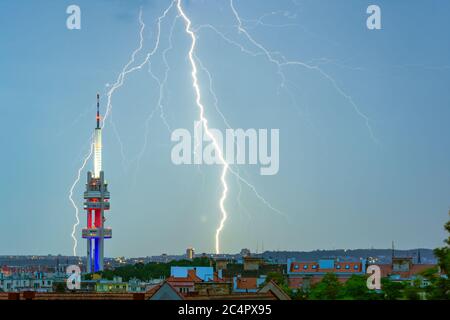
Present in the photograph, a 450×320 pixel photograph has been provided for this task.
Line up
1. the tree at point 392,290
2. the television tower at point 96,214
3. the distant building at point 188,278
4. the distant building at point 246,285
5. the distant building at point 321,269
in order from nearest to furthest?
the tree at point 392,290, the distant building at point 188,278, the distant building at point 246,285, the distant building at point 321,269, the television tower at point 96,214

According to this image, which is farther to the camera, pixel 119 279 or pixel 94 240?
pixel 94 240

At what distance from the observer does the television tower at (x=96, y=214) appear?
103 m

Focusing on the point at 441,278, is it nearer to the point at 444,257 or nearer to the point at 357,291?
the point at 444,257

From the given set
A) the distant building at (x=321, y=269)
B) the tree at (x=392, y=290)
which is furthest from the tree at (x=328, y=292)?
the distant building at (x=321, y=269)

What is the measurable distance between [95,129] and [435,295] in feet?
257

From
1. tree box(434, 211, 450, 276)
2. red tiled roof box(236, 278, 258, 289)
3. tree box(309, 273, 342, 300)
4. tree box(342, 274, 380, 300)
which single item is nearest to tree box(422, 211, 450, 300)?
tree box(434, 211, 450, 276)

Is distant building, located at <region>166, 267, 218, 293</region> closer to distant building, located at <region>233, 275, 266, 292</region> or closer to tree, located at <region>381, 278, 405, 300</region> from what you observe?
distant building, located at <region>233, 275, 266, 292</region>

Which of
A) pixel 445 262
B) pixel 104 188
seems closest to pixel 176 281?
pixel 445 262

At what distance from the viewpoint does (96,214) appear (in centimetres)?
10719

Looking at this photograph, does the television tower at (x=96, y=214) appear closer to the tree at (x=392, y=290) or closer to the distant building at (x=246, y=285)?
the distant building at (x=246, y=285)

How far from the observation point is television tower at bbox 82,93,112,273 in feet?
339

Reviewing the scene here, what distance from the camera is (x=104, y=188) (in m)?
105
